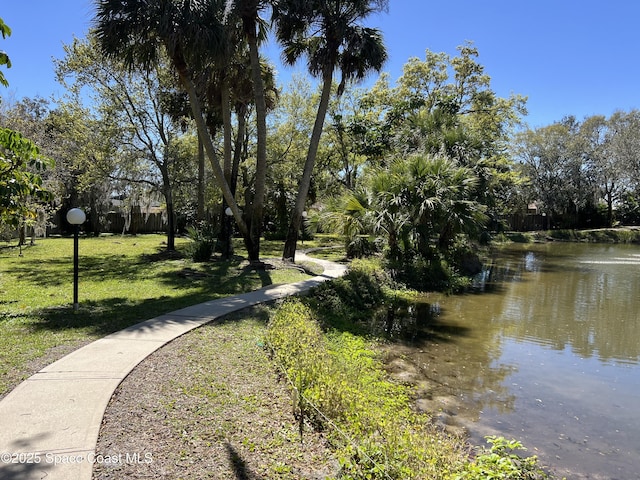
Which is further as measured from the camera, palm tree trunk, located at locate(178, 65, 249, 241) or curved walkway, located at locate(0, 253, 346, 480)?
palm tree trunk, located at locate(178, 65, 249, 241)

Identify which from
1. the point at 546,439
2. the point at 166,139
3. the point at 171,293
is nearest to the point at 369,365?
the point at 546,439

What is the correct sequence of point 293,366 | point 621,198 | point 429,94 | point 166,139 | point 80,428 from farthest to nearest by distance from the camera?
point 621,198, point 429,94, point 166,139, point 293,366, point 80,428

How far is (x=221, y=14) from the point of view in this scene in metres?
12.0

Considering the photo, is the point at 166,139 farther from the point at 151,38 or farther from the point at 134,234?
the point at 134,234

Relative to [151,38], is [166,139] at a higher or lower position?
lower

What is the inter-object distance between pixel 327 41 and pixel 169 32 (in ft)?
17.5

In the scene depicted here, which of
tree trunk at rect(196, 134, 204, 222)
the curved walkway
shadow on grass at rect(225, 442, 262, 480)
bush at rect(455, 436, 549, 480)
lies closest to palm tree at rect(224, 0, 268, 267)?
tree trunk at rect(196, 134, 204, 222)

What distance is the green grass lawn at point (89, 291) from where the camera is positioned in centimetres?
604

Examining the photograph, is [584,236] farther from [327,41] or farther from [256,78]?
[256,78]

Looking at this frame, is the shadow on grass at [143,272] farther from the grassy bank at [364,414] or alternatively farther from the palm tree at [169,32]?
the palm tree at [169,32]

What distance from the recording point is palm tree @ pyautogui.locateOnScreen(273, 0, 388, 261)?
1359 centimetres

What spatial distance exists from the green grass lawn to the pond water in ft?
15.6

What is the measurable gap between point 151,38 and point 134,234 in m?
22.0

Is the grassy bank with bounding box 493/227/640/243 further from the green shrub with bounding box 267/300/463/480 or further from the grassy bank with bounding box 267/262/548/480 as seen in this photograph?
the green shrub with bounding box 267/300/463/480
